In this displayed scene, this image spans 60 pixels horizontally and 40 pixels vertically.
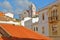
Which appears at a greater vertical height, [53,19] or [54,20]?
[53,19]

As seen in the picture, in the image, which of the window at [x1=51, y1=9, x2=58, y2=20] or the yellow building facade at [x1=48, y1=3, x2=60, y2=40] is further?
the window at [x1=51, y1=9, x2=58, y2=20]

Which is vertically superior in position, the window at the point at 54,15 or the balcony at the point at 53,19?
the window at the point at 54,15

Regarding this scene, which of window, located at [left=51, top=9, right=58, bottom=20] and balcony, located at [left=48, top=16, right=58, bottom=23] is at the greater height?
window, located at [left=51, top=9, right=58, bottom=20]

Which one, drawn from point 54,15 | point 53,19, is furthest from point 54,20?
point 54,15

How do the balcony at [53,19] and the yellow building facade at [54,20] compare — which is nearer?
the yellow building facade at [54,20]

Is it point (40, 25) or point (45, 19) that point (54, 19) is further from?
point (40, 25)

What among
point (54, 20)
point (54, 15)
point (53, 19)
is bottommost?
point (54, 20)

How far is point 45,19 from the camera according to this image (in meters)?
41.6

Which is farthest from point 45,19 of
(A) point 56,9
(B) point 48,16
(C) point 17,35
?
(C) point 17,35

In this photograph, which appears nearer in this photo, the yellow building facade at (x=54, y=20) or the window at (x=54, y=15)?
the yellow building facade at (x=54, y=20)

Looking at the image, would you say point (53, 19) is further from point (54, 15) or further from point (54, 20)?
point (54, 15)

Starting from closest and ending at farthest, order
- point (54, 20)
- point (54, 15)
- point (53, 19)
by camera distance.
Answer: point (54, 20) < point (53, 19) < point (54, 15)

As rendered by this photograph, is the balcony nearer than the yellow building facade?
No

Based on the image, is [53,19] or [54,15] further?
[54,15]
